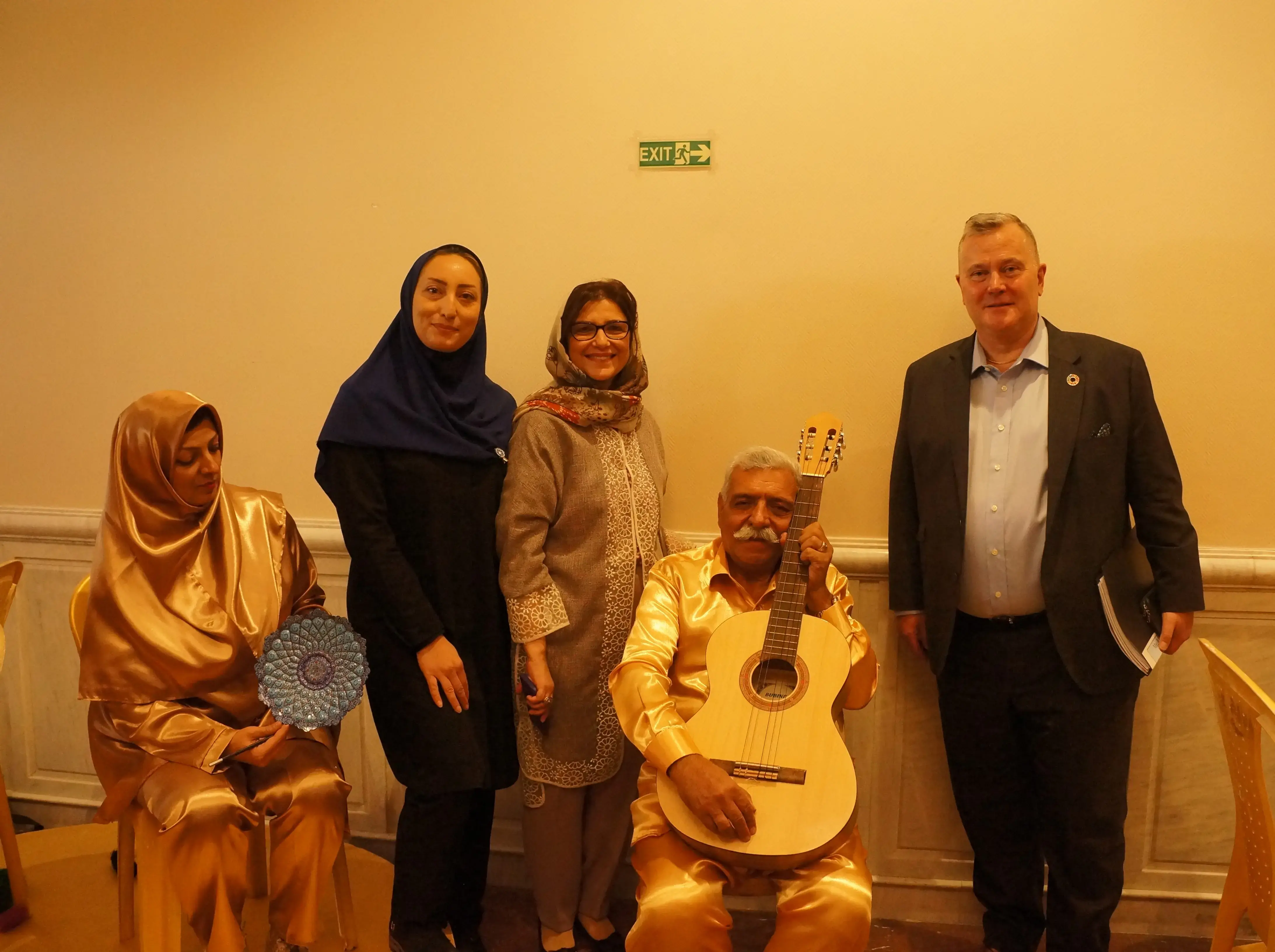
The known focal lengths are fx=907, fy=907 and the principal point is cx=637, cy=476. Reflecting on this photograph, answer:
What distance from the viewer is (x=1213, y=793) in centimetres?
239

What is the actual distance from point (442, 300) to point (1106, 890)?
6.62 feet

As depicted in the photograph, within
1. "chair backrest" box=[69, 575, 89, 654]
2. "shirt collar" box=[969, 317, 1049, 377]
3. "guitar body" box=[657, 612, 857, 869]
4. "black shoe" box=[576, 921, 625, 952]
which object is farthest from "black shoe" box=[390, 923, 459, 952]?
"shirt collar" box=[969, 317, 1049, 377]

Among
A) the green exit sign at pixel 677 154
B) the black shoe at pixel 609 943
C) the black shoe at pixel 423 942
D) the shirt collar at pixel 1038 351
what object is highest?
the green exit sign at pixel 677 154

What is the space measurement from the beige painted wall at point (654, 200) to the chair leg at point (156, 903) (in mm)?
1079

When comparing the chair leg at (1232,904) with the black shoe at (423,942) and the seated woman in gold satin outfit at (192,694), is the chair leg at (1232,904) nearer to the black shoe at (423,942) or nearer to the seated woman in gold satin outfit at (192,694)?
the black shoe at (423,942)

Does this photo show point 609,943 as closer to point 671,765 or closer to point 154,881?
point 671,765

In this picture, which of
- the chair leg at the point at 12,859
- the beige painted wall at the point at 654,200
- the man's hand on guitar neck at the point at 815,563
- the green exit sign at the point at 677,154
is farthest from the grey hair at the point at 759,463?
the chair leg at the point at 12,859

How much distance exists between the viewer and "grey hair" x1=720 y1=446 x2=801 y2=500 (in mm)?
1939

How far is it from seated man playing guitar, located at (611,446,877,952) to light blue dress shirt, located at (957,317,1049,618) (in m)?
0.35

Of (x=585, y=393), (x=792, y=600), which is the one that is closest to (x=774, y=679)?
(x=792, y=600)

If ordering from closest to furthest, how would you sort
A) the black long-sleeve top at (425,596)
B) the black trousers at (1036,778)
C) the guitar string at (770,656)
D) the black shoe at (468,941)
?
the guitar string at (770,656) → the black long-sleeve top at (425,596) → the black trousers at (1036,778) → the black shoe at (468,941)

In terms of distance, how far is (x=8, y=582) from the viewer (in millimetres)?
2311

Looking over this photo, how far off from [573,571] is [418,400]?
528mm

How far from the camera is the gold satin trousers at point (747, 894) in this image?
1694 millimetres
